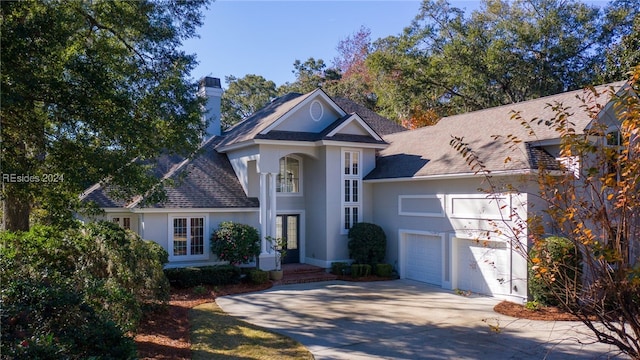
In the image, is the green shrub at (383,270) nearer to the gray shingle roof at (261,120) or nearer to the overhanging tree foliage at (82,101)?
the gray shingle roof at (261,120)

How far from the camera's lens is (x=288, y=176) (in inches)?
816

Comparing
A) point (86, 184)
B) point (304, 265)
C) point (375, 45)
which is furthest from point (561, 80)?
point (86, 184)

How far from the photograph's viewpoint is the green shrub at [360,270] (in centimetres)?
1852

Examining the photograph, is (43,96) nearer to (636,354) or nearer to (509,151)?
(636,354)

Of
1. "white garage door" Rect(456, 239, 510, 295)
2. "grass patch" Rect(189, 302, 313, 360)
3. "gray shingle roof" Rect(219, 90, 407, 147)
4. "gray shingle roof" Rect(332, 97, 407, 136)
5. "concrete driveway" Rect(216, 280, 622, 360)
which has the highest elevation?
"gray shingle roof" Rect(332, 97, 407, 136)

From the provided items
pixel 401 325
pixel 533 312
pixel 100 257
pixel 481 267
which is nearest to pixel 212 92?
pixel 100 257

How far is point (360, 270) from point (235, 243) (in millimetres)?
4970

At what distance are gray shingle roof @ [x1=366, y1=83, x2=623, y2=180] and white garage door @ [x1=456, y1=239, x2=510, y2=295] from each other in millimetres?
2518

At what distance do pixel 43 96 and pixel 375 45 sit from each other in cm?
2705

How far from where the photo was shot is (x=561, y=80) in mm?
26453

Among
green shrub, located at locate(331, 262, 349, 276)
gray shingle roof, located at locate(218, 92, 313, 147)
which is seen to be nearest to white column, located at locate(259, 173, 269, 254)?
gray shingle roof, located at locate(218, 92, 313, 147)

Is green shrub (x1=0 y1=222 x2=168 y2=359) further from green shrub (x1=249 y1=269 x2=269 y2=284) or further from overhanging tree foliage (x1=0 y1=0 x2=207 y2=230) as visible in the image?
Answer: green shrub (x1=249 y1=269 x2=269 y2=284)

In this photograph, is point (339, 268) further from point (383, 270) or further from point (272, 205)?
point (272, 205)

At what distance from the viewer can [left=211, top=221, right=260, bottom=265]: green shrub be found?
57.1 ft
